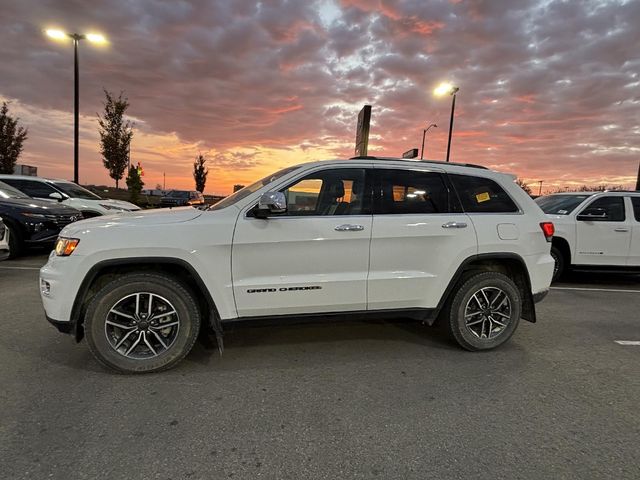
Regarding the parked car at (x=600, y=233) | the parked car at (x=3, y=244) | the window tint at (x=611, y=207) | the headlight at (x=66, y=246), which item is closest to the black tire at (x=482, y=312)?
the headlight at (x=66, y=246)

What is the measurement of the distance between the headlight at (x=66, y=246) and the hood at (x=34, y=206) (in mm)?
5950

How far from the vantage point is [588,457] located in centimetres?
242

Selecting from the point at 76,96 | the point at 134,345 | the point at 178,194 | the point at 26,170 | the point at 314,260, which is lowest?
the point at 134,345

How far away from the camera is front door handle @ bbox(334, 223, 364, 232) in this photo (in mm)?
3532

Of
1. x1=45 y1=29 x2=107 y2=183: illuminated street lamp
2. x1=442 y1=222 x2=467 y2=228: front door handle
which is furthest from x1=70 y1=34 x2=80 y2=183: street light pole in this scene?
x1=442 y1=222 x2=467 y2=228: front door handle

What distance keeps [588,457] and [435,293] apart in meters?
1.69

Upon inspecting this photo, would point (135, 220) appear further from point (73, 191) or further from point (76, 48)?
point (76, 48)

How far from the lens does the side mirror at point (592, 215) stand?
7.32 m

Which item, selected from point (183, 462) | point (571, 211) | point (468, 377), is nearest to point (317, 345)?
point (468, 377)

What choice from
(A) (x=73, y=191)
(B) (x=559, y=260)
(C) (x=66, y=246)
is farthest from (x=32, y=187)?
(B) (x=559, y=260)

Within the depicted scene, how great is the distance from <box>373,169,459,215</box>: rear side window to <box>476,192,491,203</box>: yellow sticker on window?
0.33 metres

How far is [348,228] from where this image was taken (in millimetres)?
3547

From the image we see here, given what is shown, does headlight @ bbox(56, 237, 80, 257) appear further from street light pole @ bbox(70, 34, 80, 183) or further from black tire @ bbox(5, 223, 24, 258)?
street light pole @ bbox(70, 34, 80, 183)

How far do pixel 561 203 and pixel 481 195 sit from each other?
16.5 ft
